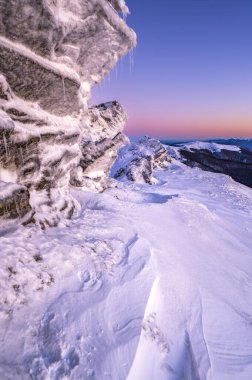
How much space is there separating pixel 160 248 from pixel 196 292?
1.73 metres

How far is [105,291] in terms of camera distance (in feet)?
18.0

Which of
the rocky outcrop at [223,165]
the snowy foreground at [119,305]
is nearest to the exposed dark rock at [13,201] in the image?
the snowy foreground at [119,305]

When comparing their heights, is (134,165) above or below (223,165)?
above

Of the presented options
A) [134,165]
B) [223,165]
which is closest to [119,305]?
[134,165]

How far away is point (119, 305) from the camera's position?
529 centimetres

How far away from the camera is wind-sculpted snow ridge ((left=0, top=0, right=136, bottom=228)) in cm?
622

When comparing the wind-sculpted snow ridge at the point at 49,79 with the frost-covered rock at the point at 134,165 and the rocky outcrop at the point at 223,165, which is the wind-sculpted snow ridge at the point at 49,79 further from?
the rocky outcrop at the point at 223,165

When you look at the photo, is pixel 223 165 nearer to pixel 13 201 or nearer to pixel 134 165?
pixel 134 165

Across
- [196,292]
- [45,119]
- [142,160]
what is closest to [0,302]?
[196,292]

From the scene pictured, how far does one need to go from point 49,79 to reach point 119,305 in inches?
239

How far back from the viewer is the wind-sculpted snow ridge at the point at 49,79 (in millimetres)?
Answer: 6219

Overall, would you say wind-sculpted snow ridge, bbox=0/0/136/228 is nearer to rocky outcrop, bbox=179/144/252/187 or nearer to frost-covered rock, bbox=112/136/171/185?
frost-covered rock, bbox=112/136/171/185

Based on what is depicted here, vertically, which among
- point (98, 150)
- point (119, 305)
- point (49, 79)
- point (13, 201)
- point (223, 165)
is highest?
point (49, 79)

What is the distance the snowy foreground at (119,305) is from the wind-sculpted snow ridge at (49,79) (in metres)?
1.55
